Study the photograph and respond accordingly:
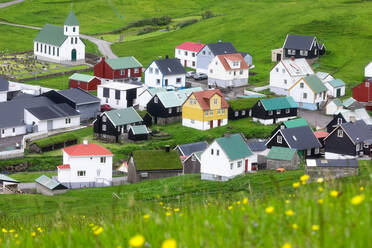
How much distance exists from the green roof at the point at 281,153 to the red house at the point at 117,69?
44.9 m

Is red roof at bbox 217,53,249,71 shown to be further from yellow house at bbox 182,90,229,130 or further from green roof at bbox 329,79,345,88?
yellow house at bbox 182,90,229,130

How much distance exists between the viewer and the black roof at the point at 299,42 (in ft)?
370

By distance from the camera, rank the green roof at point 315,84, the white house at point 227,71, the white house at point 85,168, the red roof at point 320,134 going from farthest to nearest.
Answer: the white house at point 227,71 → the green roof at point 315,84 → the red roof at point 320,134 → the white house at point 85,168

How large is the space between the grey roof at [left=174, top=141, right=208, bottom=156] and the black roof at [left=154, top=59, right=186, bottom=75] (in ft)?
98.2

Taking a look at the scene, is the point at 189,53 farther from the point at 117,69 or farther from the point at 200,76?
the point at 117,69

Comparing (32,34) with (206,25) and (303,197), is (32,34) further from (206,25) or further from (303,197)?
(303,197)

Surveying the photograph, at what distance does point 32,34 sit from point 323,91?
76222mm

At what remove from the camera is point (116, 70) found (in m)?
102

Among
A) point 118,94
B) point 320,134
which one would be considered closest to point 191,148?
point 320,134

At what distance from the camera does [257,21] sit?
461 feet

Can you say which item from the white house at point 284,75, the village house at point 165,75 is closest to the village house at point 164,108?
the village house at point 165,75

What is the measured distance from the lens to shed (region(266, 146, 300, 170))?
199 ft

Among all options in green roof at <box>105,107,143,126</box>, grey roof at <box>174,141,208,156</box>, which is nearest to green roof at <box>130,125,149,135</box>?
green roof at <box>105,107,143,126</box>

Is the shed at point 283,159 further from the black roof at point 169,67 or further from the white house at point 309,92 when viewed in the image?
the black roof at point 169,67
